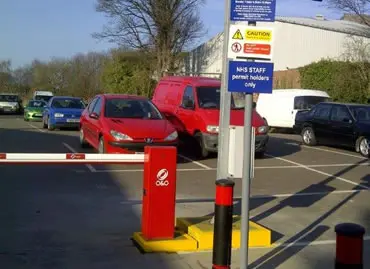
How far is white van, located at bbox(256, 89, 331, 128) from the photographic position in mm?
24656

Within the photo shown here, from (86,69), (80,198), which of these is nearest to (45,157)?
(80,198)

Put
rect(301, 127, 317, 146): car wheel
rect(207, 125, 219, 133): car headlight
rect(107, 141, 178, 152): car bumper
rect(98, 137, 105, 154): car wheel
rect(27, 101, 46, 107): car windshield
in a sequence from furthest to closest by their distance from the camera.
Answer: rect(27, 101, 46, 107): car windshield
rect(301, 127, 317, 146): car wheel
rect(207, 125, 219, 133): car headlight
rect(98, 137, 105, 154): car wheel
rect(107, 141, 178, 152): car bumper

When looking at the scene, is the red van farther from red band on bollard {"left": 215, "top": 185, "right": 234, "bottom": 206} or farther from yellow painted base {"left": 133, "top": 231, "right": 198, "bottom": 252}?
red band on bollard {"left": 215, "top": 185, "right": 234, "bottom": 206}

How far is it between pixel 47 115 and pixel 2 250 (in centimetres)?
1821

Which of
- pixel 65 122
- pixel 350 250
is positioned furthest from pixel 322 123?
pixel 350 250

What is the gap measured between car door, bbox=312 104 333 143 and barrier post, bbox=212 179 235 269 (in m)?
13.7

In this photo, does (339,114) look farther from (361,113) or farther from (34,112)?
(34,112)

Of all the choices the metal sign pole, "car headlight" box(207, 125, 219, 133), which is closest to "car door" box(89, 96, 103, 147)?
"car headlight" box(207, 125, 219, 133)

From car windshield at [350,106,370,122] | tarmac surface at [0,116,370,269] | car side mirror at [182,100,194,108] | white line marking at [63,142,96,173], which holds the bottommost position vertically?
white line marking at [63,142,96,173]

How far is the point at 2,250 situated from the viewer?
6.23m

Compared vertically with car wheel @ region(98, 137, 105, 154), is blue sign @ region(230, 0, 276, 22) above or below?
above

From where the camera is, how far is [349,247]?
3.64 meters

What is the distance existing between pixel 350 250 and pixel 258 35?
2.14m

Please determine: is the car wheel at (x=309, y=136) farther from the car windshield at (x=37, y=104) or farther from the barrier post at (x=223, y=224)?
the car windshield at (x=37, y=104)
